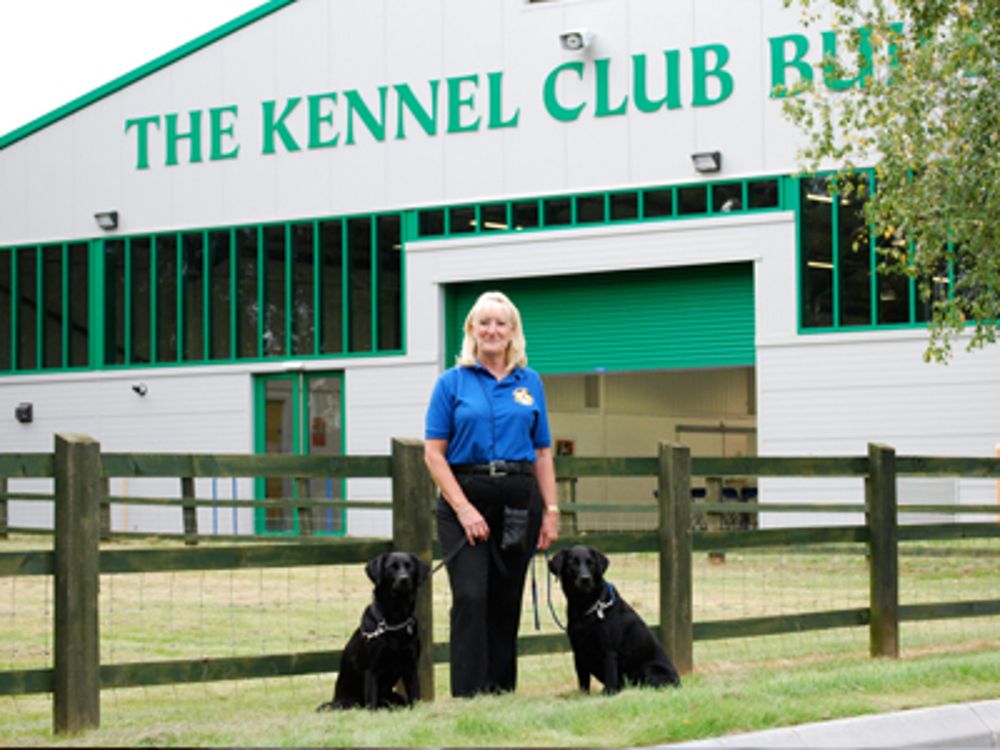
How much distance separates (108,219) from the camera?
85.3ft

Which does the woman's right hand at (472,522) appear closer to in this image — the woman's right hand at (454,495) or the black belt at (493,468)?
the woman's right hand at (454,495)

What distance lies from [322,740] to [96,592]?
1319 millimetres

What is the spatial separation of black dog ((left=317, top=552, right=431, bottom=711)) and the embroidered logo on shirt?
0.85 meters

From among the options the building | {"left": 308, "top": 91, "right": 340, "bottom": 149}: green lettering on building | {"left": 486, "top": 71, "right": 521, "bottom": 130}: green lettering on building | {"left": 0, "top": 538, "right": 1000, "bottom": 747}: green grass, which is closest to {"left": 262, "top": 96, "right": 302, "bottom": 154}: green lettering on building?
the building

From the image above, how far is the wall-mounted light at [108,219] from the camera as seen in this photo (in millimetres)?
25984

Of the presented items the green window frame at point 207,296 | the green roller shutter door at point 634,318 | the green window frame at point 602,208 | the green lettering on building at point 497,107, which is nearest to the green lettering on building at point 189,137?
the green window frame at point 207,296

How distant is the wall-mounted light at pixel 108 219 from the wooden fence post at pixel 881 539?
19887mm

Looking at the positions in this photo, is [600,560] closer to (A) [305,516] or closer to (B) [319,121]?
(A) [305,516]

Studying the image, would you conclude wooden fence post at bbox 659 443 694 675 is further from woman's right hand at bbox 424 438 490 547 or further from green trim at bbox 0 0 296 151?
green trim at bbox 0 0 296 151

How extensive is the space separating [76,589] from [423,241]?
59.0 ft

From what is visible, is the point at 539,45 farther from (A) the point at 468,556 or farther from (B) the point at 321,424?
(A) the point at 468,556

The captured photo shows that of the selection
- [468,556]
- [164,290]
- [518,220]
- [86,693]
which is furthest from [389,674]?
[164,290]

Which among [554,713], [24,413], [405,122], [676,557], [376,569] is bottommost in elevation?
[554,713]

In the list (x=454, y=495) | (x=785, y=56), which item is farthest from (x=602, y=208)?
(x=454, y=495)
